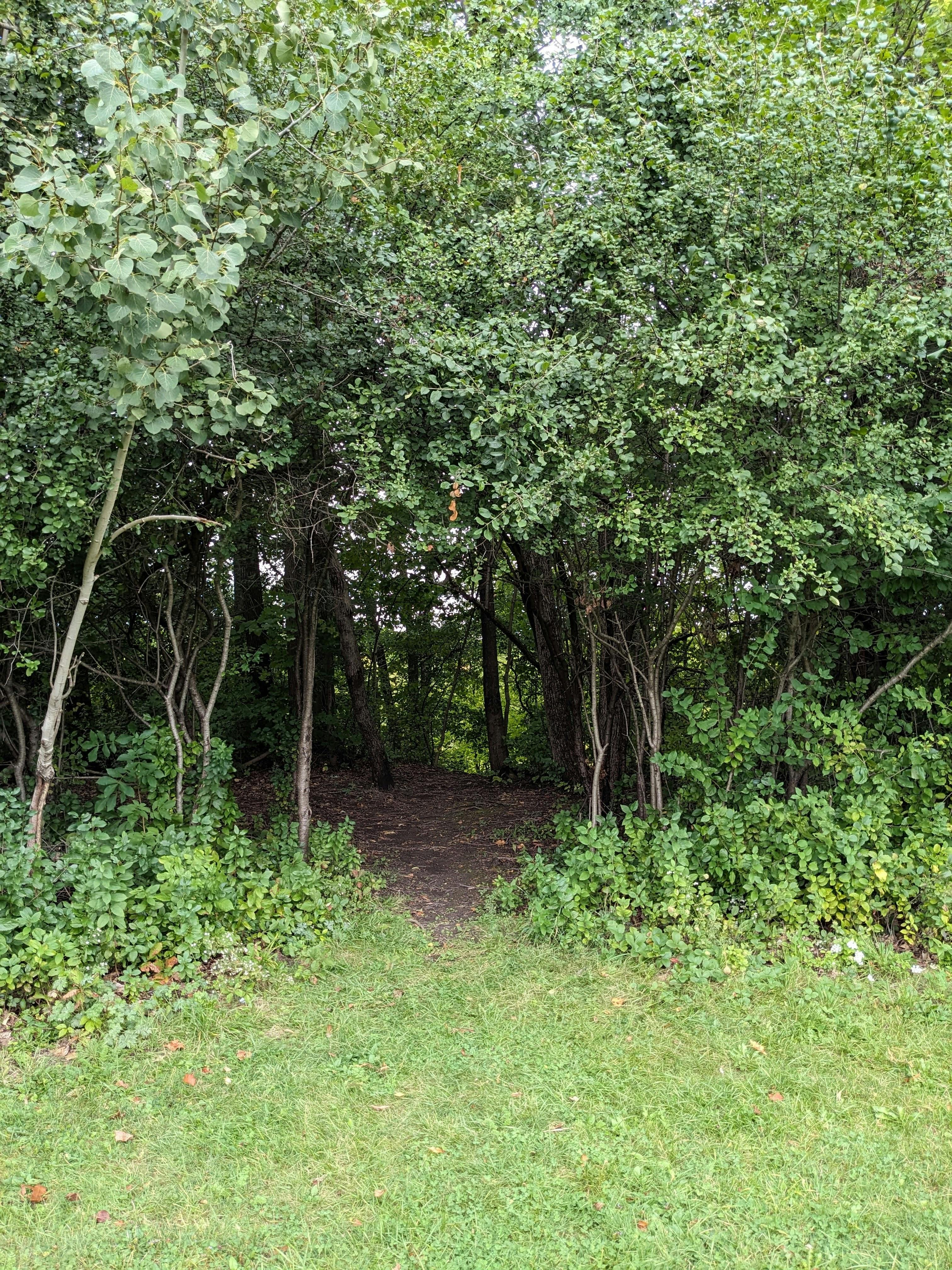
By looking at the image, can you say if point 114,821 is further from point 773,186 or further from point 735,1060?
point 773,186

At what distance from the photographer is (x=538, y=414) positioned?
4129mm

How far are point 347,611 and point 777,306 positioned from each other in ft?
18.0

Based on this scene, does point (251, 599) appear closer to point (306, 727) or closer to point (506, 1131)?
point (306, 727)

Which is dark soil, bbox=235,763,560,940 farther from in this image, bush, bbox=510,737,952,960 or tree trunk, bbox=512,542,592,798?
bush, bbox=510,737,952,960

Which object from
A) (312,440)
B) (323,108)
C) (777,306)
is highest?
(323,108)

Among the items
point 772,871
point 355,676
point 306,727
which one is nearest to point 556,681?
point 355,676

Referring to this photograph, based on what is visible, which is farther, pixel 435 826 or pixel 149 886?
pixel 435 826

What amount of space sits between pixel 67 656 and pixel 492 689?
22.0ft


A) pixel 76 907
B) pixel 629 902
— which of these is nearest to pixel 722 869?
pixel 629 902

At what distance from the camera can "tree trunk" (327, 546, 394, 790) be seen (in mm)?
8453

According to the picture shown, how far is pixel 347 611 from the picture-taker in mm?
8508

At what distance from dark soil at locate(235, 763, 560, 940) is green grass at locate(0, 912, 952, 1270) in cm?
127

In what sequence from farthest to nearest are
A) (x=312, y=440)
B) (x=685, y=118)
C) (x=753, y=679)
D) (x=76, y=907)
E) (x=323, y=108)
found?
1. (x=753, y=679)
2. (x=312, y=440)
3. (x=685, y=118)
4. (x=76, y=907)
5. (x=323, y=108)

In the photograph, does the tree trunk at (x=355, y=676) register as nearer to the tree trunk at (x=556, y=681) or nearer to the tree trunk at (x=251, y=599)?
the tree trunk at (x=251, y=599)
